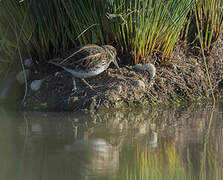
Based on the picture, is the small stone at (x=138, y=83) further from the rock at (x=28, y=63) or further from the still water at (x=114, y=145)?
the rock at (x=28, y=63)

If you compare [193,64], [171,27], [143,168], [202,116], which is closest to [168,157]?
[143,168]

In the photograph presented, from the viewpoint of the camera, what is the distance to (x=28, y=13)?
634 cm

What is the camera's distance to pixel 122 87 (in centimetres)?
630

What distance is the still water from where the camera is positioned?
3.74 meters

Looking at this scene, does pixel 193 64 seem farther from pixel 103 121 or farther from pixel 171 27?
pixel 103 121

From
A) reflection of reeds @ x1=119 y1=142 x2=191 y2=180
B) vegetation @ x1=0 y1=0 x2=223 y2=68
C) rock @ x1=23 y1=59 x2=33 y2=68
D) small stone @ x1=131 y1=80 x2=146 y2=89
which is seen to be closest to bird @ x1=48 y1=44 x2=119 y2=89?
vegetation @ x1=0 y1=0 x2=223 y2=68

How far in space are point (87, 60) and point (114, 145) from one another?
1.81 m

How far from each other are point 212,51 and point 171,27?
46.2 inches

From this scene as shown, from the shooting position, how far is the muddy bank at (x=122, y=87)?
6164mm

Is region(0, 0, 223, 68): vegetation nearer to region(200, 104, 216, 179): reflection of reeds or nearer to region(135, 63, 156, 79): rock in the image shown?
Result: region(135, 63, 156, 79): rock

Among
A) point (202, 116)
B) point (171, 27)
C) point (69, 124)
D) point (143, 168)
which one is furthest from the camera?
point (171, 27)

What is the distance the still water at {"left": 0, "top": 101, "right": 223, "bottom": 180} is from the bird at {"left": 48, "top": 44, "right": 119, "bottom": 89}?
0.59 meters

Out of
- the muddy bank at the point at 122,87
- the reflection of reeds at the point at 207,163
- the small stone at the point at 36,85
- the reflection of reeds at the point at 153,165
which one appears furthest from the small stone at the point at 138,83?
the reflection of reeds at the point at 153,165

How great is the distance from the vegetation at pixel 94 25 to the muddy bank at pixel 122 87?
0.26 meters
